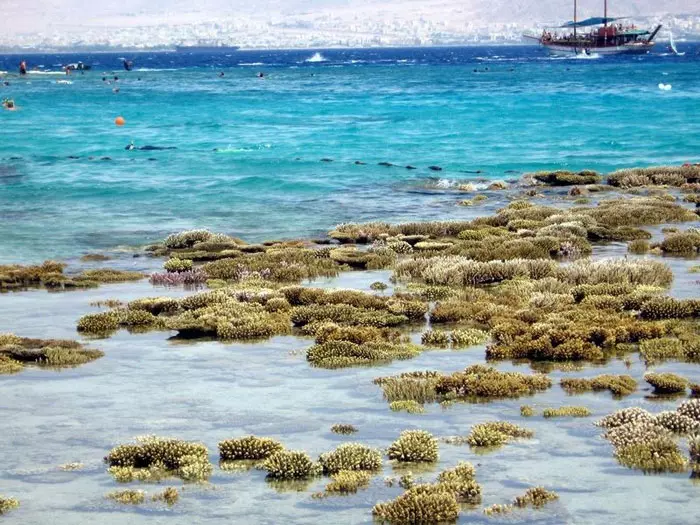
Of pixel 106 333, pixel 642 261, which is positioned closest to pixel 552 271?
pixel 642 261

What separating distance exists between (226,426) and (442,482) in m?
3.97

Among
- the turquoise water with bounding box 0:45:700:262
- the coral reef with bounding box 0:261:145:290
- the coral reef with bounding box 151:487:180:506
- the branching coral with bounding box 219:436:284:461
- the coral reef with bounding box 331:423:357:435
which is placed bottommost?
the turquoise water with bounding box 0:45:700:262


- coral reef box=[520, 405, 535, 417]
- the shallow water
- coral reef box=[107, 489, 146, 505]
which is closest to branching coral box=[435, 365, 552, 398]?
the shallow water

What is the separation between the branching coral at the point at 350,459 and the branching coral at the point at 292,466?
14cm

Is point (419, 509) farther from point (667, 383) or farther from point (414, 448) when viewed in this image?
point (667, 383)

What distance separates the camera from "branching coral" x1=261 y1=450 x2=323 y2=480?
14773 mm

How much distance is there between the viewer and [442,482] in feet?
46.6

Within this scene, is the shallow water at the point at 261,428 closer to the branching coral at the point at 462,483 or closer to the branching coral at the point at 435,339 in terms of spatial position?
the branching coral at the point at 462,483

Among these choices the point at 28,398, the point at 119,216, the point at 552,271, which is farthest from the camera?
the point at 119,216

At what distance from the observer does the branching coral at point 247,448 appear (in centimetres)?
1542

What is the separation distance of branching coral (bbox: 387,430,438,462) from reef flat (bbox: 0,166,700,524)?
0.03m

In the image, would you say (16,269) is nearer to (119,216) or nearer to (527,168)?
(119,216)

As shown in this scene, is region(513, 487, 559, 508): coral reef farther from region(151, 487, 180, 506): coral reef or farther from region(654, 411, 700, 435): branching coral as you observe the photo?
region(151, 487, 180, 506): coral reef

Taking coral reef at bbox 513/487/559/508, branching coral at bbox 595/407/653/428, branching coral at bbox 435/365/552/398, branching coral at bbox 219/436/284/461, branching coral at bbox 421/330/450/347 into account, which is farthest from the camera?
branching coral at bbox 421/330/450/347
